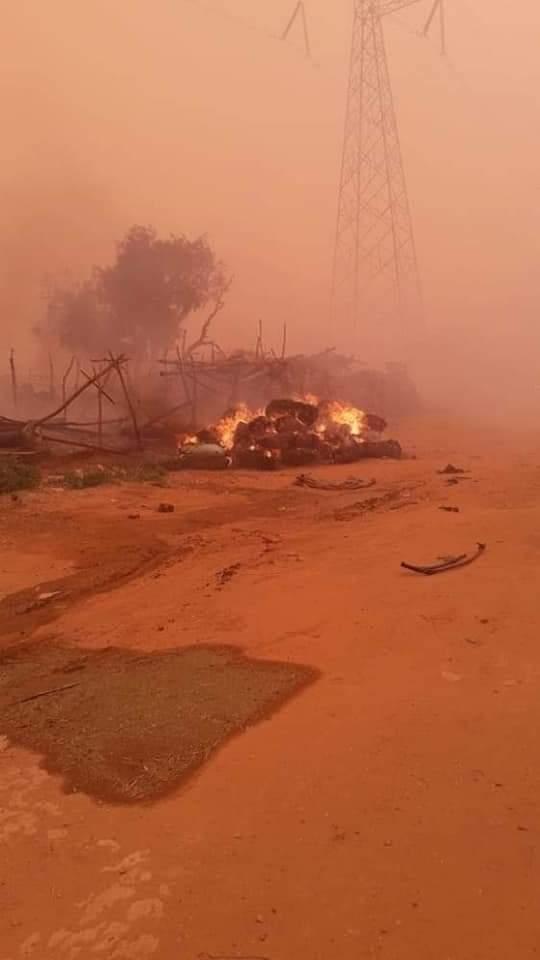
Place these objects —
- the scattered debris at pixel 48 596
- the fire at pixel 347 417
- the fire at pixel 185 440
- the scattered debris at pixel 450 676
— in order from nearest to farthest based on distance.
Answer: the scattered debris at pixel 450 676
the scattered debris at pixel 48 596
the fire at pixel 185 440
the fire at pixel 347 417

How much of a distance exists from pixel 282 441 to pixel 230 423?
2.18 metres

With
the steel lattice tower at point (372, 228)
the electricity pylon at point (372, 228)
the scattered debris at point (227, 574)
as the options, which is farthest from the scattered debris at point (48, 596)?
the steel lattice tower at point (372, 228)

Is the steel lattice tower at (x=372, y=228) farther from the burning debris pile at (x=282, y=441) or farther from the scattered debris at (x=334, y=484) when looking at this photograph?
the scattered debris at (x=334, y=484)

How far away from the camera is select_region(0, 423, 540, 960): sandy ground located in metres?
2.34

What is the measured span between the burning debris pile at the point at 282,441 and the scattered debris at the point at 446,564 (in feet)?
33.6

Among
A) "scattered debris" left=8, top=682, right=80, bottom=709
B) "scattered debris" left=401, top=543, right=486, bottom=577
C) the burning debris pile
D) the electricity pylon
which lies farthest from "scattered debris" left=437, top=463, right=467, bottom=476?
the electricity pylon

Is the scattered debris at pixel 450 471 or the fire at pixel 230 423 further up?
the fire at pixel 230 423

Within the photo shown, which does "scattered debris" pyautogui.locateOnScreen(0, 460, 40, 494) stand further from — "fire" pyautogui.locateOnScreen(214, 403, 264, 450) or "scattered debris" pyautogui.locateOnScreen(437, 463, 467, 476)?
"scattered debris" pyautogui.locateOnScreen(437, 463, 467, 476)

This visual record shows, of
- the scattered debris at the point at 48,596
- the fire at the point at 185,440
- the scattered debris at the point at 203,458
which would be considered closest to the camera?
the scattered debris at the point at 48,596

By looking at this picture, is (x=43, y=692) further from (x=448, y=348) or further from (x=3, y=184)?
(x=3, y=184)

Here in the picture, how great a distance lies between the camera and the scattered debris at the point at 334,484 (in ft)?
43.5

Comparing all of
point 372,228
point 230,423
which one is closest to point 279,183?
point 372,228

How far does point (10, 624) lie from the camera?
6105 mm

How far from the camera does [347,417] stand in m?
20.1
